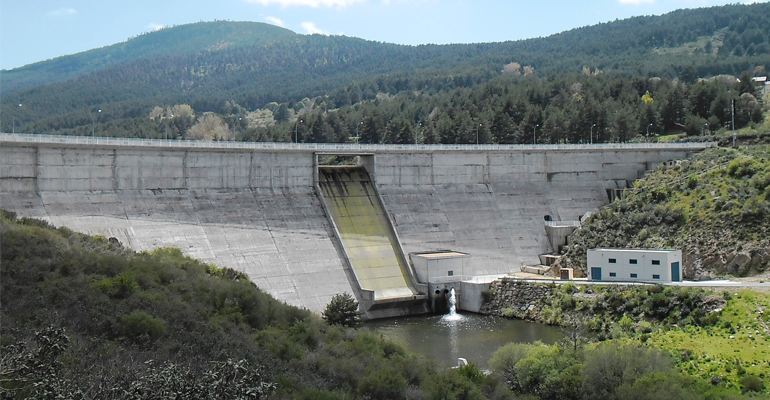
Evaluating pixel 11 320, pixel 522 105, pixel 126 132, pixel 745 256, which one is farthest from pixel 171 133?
pixel 11 320

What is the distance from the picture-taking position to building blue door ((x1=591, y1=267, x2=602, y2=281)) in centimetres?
5069

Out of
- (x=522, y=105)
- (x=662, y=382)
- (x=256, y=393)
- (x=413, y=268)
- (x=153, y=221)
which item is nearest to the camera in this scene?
(x=256, y=393)

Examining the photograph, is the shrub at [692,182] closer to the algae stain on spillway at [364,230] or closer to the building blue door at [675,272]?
the building blue door at [675,272]

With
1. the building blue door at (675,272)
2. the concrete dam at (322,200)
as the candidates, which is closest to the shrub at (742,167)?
the concrete dam at (322,200)

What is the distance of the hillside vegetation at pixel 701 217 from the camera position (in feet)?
166

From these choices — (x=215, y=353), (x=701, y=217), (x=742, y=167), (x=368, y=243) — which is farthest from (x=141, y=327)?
(x=742, y=167)

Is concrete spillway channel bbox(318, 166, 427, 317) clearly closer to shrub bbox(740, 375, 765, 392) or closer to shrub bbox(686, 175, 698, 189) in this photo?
shrub bbox(686, 175, 698, 189)

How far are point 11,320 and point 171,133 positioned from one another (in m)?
108

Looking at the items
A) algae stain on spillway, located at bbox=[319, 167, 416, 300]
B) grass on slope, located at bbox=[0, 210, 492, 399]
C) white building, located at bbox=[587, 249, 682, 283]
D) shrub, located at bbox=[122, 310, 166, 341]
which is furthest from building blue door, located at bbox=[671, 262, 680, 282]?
shrub, located at bbox=[122, 310, 166, 341]

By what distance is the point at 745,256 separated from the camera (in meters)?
49.6

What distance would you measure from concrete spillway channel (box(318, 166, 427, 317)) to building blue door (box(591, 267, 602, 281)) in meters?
10.2

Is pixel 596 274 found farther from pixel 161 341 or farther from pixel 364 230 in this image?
pixel 161 341

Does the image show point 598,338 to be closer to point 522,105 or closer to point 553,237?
point 553,237

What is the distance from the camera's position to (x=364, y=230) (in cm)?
5497
